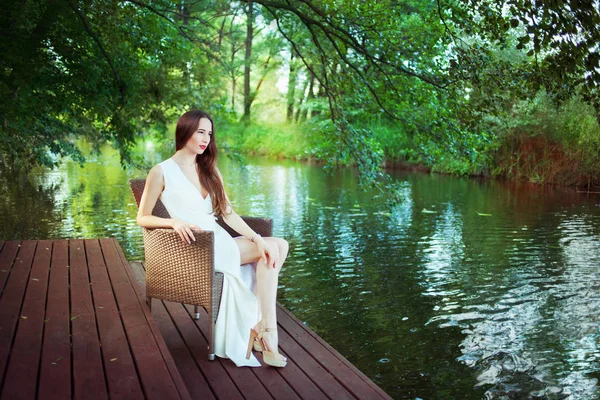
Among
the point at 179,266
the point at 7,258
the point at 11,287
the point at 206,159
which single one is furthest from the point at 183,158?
the point at 7,258

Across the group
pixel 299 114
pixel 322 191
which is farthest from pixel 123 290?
pixel 299 114

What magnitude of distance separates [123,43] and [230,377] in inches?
265

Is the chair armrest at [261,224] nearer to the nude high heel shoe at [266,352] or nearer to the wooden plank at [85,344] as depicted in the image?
the nude high heel shoe at [266,352]

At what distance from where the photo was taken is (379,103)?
307 inches

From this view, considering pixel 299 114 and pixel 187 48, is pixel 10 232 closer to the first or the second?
pixel 187 48

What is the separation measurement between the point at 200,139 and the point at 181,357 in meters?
1.20

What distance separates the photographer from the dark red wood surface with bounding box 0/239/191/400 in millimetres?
2459

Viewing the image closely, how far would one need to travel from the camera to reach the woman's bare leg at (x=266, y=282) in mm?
3234

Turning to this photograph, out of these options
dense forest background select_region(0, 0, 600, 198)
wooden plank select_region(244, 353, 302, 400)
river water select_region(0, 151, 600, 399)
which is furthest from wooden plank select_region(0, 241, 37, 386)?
dense forest background select_region(0, 0, 600, 198)

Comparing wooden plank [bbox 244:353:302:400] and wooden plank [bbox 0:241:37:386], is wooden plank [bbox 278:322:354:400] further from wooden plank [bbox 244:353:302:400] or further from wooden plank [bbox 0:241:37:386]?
wooden plank [bbox 0:241:37:386]

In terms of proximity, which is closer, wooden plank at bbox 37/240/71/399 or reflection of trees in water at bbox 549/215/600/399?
wooden plank at bbox 37/240/71/399

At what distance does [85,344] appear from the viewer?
298cm

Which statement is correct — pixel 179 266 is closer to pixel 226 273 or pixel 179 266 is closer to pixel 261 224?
pixel 226 273

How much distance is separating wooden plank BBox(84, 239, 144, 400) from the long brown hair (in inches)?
33.2
